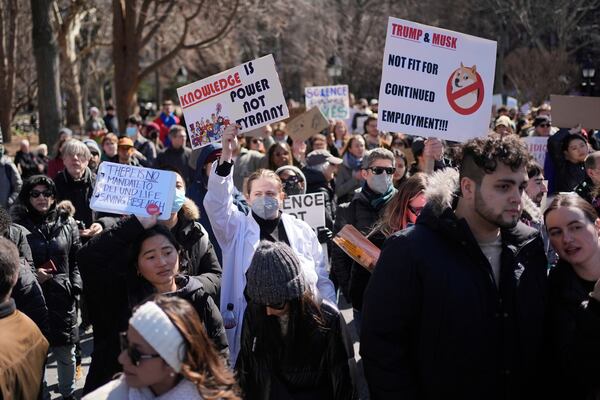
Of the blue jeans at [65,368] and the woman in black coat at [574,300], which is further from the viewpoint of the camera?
the blue jeans at [65,368]

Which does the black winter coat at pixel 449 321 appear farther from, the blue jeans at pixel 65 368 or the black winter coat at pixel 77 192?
the black winter coat at pixel 77 192

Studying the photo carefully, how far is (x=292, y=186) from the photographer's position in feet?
26.6

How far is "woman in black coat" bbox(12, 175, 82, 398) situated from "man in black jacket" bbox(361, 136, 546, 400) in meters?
3.47

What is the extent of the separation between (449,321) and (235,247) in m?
2.07

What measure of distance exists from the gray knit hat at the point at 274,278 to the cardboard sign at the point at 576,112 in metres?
6.19

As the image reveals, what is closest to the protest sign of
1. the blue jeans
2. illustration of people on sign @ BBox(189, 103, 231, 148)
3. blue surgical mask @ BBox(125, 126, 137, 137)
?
illustration of people on sign @ BBox(189, 103, 231, 148)

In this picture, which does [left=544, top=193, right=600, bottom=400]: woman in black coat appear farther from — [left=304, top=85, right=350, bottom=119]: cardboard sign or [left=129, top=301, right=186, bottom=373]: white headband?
[left=304, top=85, right=350, bottom=119]: cardboard sign

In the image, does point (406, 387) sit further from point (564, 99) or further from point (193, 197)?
point (564, 99)

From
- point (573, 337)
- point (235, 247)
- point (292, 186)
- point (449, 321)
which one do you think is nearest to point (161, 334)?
point (449, 321)

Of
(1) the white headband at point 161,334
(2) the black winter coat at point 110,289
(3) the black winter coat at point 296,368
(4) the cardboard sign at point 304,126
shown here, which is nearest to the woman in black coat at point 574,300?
(3) the black winter coat at point 296,368

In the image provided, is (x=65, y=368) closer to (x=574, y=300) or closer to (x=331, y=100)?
(x=574, y=300)

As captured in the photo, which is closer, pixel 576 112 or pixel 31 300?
pixel 31 300

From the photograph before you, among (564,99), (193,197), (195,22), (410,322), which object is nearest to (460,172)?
(410,322)

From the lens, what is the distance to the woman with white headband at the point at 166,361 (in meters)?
3.02
